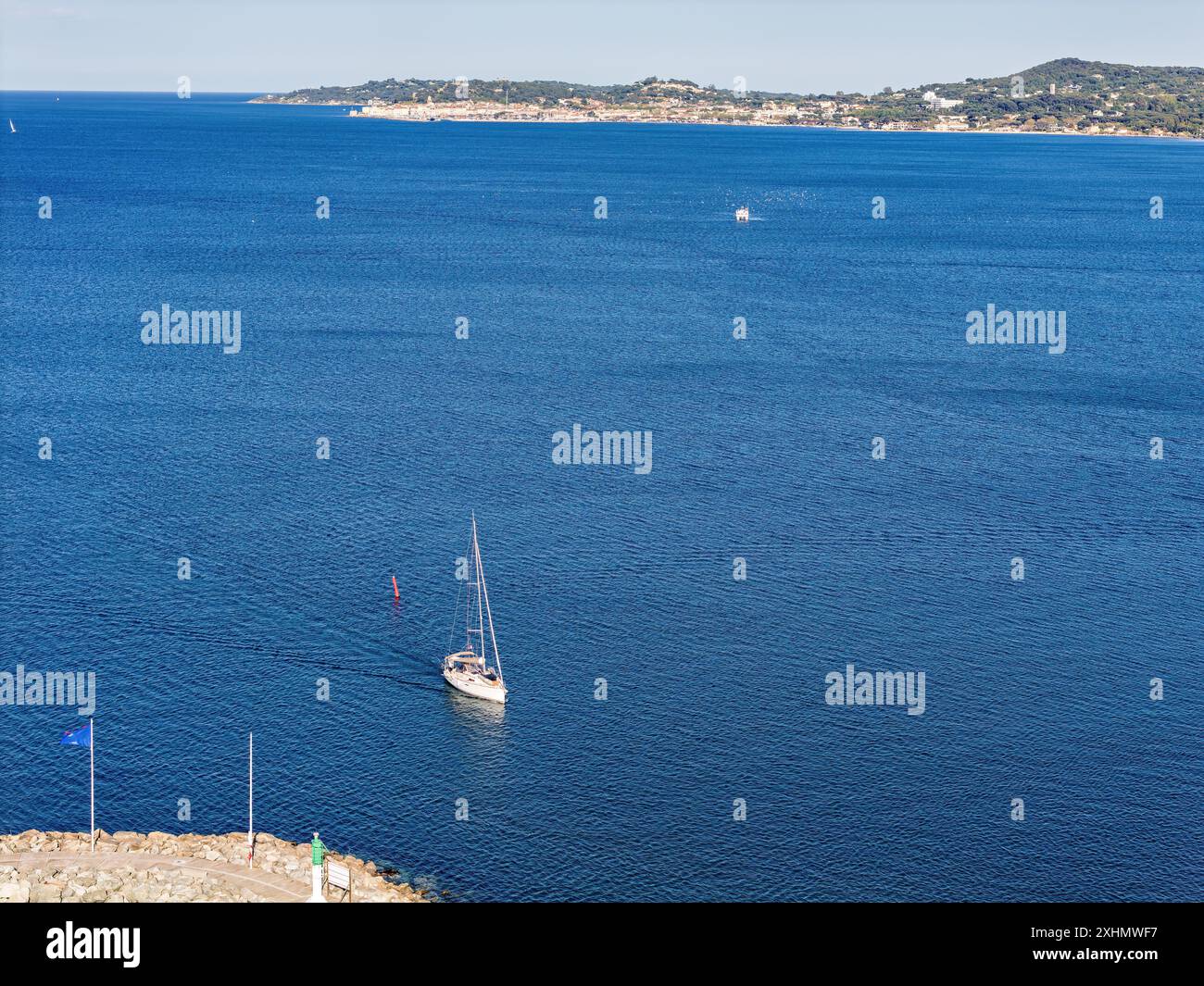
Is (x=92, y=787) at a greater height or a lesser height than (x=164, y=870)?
greater

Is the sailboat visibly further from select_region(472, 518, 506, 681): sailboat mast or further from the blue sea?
the blue sea

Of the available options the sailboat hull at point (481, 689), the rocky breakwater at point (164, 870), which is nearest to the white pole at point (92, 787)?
the rocky breakwater at point (164, 870)

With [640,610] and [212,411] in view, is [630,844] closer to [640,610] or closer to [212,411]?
[640,610]

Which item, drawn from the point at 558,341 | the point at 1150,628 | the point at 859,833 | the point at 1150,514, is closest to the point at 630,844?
the point at 859,833

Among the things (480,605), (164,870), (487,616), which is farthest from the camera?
(480,605)

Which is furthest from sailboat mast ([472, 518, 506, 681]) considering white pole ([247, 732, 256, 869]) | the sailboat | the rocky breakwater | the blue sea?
the rocky breakwater

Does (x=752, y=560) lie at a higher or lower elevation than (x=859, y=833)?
higher

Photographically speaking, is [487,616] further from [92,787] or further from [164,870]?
[164,870]

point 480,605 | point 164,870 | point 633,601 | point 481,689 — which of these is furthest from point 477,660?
point 164,870

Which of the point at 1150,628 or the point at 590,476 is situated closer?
the point at 1150,628
